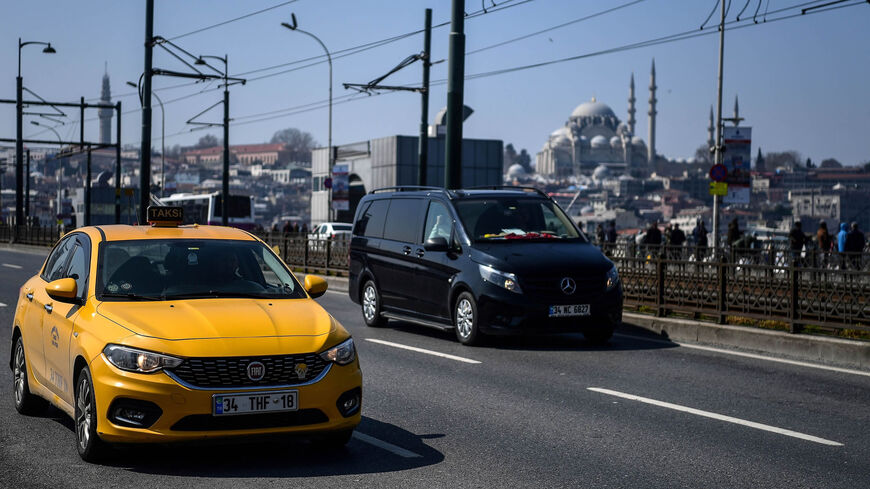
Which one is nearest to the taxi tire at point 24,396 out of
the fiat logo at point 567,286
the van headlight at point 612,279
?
the fiat logo at point 567,286

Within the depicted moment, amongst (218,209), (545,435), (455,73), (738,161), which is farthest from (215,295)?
(218,209)

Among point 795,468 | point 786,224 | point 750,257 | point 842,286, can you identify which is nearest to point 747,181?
point 750,257

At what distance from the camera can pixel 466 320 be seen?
13.1 m

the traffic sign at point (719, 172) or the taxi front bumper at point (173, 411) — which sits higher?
the traffic sign at point (719, 172)

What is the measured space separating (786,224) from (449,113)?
155208 millimetres

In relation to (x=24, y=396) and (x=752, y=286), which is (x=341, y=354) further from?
(x=752, y=286)

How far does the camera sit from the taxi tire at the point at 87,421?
6.27m

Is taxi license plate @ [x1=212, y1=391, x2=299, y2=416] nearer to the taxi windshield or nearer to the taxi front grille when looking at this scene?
the taxi front grille

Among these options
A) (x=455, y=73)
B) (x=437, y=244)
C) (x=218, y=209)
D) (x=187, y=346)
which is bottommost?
(x=187, y=346)

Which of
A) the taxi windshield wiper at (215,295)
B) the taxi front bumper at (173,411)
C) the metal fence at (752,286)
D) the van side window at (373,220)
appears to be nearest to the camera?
the taxi front bumper at (173,411)

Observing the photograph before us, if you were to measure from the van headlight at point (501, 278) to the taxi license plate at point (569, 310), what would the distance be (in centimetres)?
42

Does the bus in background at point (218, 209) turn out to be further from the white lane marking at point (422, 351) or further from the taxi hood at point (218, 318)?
the taxi hood at point (218, 318)

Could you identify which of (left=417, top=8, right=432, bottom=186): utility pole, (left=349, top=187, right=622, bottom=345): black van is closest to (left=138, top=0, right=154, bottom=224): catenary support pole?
(left=417, top=8, right=432, bottom=186): utility pole

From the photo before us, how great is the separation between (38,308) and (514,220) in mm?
7059
